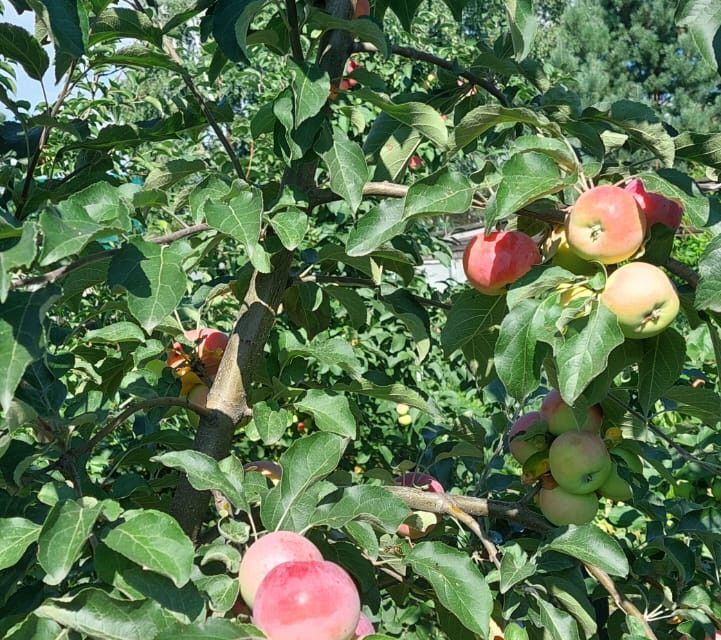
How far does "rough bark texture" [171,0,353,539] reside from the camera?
1051 millimetres

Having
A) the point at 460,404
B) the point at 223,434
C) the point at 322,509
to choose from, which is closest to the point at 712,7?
the point at 322,509

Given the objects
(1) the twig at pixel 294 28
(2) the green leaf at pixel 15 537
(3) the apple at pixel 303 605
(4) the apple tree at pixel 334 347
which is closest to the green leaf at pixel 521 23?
(4) the apple tree at pixel 334 347

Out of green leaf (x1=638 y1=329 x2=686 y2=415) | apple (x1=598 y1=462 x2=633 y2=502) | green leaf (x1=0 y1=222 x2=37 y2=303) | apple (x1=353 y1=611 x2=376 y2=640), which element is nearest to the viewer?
green leaf (x1=0 y1=222 x2=37 y2=303)

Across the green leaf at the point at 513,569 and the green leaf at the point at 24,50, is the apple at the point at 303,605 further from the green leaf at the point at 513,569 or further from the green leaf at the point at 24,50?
the green leaf at the point at 24,50

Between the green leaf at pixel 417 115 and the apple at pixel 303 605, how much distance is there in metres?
0.50

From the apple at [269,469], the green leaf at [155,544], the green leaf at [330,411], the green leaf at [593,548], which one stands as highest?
the green leaf at [155,544]

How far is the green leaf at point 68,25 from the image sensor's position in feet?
2.34

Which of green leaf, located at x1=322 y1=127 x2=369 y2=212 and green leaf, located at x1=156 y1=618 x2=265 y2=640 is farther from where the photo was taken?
green leaf, located at x1=322 y1=127 x2=369 y2=212

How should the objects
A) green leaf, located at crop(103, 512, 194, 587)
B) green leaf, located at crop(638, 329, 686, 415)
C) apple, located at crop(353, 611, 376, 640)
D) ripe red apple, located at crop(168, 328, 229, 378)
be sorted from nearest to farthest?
green leaf, located at crop(103, 512, 194, 587) → apple, located at crop(353, 611, 376, 640) → green leaf, located at crop(638, 329, 686, 415) → ripe red apple, located at crop(168, 328, 229, 378)

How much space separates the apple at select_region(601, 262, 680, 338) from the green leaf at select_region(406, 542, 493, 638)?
0.29 meters

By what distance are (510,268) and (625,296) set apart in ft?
0.52

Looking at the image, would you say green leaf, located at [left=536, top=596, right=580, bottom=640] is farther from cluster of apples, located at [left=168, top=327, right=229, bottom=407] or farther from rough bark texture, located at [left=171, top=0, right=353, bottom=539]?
cluster of apples, located at [left=168, top=327, right=229, bottom=407]

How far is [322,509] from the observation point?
882mm

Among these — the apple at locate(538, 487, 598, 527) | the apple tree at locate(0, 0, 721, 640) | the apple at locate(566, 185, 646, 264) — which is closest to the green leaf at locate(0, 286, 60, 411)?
the apple tree at locate(0, 0, 721, 640)
